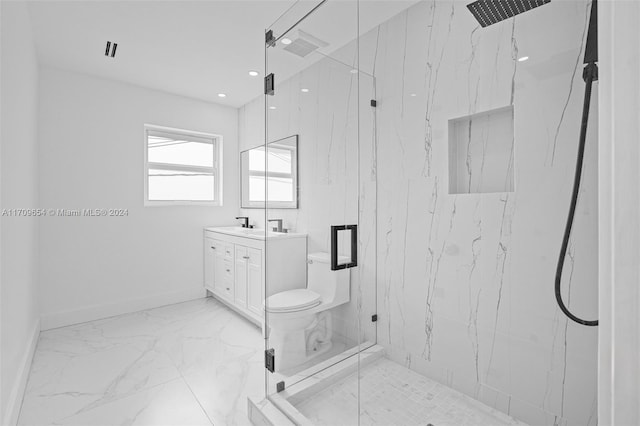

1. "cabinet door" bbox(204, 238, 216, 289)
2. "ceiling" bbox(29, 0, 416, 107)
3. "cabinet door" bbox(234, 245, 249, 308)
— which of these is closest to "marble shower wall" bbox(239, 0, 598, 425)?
"ceiling" bbox(29, 0, 416, 107)

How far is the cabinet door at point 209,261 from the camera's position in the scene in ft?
12.2

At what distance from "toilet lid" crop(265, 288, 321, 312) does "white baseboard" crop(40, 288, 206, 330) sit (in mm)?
2405

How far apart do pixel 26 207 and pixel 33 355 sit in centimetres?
115

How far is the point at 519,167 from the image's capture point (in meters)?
1.27

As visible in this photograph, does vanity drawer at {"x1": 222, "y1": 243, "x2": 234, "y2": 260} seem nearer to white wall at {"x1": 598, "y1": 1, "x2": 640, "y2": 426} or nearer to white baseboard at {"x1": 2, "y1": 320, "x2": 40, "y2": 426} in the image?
white baseboard at {"x1": 2, "y1": 320, "x2": 40, "y2": 426}

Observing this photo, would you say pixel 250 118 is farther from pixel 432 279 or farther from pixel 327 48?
pixel 432 279

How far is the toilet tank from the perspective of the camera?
1.67m

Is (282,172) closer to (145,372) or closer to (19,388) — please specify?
(145,372)

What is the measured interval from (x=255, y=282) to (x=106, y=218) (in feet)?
5.98

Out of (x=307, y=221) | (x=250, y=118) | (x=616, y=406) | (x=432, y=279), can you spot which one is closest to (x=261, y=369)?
(x=307, y=221)

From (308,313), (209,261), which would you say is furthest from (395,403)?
(209,261)

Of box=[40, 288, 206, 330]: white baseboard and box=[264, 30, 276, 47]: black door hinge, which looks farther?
box=[40, 288, 206, 330]: white baseboard

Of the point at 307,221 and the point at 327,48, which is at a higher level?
the point at 327,48

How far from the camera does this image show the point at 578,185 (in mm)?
1161
